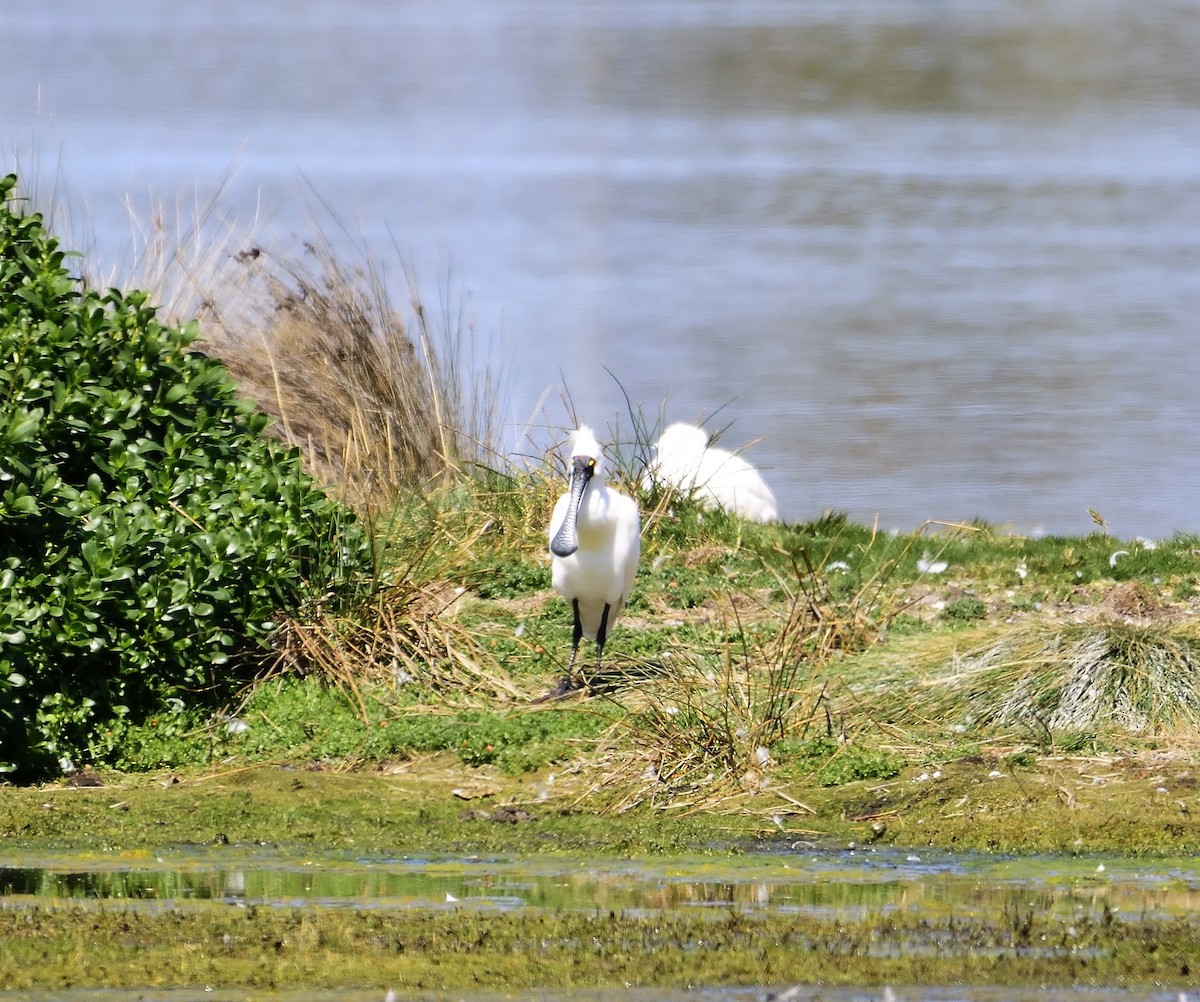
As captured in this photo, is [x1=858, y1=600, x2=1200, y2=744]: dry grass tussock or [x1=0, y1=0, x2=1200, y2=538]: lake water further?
[x1=0, y1=0, x2=1200, y2=538]: lake water

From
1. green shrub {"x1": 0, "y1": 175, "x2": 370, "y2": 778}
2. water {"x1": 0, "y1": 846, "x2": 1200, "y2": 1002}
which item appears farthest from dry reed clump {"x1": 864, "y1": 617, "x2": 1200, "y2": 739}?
green shrub {"x1": 0, "y1": 175, "x2": 370, "y2": 778}

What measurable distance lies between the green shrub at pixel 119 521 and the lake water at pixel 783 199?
14.4ft

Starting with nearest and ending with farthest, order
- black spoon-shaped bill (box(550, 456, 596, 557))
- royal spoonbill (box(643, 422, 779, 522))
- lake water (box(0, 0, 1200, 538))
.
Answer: black spoon-shaped bill (box(550, 456, 596, 557)) < royal spoonbill (box(643, 422, 779, 522)) < lake water (box(0, 0, 1200, 538))

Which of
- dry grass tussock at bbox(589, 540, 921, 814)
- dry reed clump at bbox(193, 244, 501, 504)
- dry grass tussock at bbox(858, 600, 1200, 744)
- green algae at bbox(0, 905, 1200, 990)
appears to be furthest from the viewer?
dry reed clump at bbox(193, 244, 501, 504)

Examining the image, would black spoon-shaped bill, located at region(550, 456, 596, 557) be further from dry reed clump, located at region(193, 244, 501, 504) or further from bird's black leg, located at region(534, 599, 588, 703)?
dry reed clump, located at region(193, 244, 501, 504)

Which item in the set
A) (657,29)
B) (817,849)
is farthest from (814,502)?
(657,29)

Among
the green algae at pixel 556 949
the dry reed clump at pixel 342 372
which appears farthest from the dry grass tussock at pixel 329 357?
the green algae at pixel 556 949

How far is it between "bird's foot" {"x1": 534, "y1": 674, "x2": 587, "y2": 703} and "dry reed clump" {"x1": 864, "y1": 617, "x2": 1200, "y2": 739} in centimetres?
134

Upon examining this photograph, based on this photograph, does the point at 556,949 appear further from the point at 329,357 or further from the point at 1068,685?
the point at 329,357

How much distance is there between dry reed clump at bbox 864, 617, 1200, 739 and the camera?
8.75m

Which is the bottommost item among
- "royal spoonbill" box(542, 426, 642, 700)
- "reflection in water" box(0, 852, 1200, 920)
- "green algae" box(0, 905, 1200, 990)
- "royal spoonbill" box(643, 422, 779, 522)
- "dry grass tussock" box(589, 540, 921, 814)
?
"green algae" box(0, 905, 1200, 990)

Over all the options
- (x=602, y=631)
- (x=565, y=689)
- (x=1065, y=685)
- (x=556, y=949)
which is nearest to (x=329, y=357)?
(x=602, y=631)

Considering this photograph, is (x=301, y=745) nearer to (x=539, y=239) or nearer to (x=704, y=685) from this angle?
(x=704, y=685)

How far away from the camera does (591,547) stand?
9891 mm
